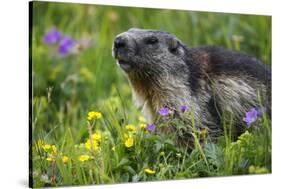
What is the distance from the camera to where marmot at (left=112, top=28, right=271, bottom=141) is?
20.5ft

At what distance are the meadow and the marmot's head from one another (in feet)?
1.50

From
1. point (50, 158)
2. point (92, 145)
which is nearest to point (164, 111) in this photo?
point (92, 145)

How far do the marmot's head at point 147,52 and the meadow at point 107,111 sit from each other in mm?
456

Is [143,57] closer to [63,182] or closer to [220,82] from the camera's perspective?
[220,82]

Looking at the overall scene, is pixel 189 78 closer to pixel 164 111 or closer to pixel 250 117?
pixel 164 111

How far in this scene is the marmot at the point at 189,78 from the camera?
6250 mm

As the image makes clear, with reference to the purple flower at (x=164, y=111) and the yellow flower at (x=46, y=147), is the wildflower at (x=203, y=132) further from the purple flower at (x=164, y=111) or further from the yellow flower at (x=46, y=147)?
the yellow flower at (x=46, y=147)

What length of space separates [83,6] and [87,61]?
693mm

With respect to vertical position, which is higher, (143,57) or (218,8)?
(218,8)

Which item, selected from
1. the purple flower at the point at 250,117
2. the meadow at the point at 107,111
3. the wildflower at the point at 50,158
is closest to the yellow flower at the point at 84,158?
the meadow at the point at 107,111

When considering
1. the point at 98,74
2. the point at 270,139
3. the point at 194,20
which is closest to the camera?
the point at 270,139

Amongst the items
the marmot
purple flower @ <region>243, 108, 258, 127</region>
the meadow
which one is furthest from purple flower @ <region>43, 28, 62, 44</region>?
purple flower @ <region>243, 108, 258, 127</region>
